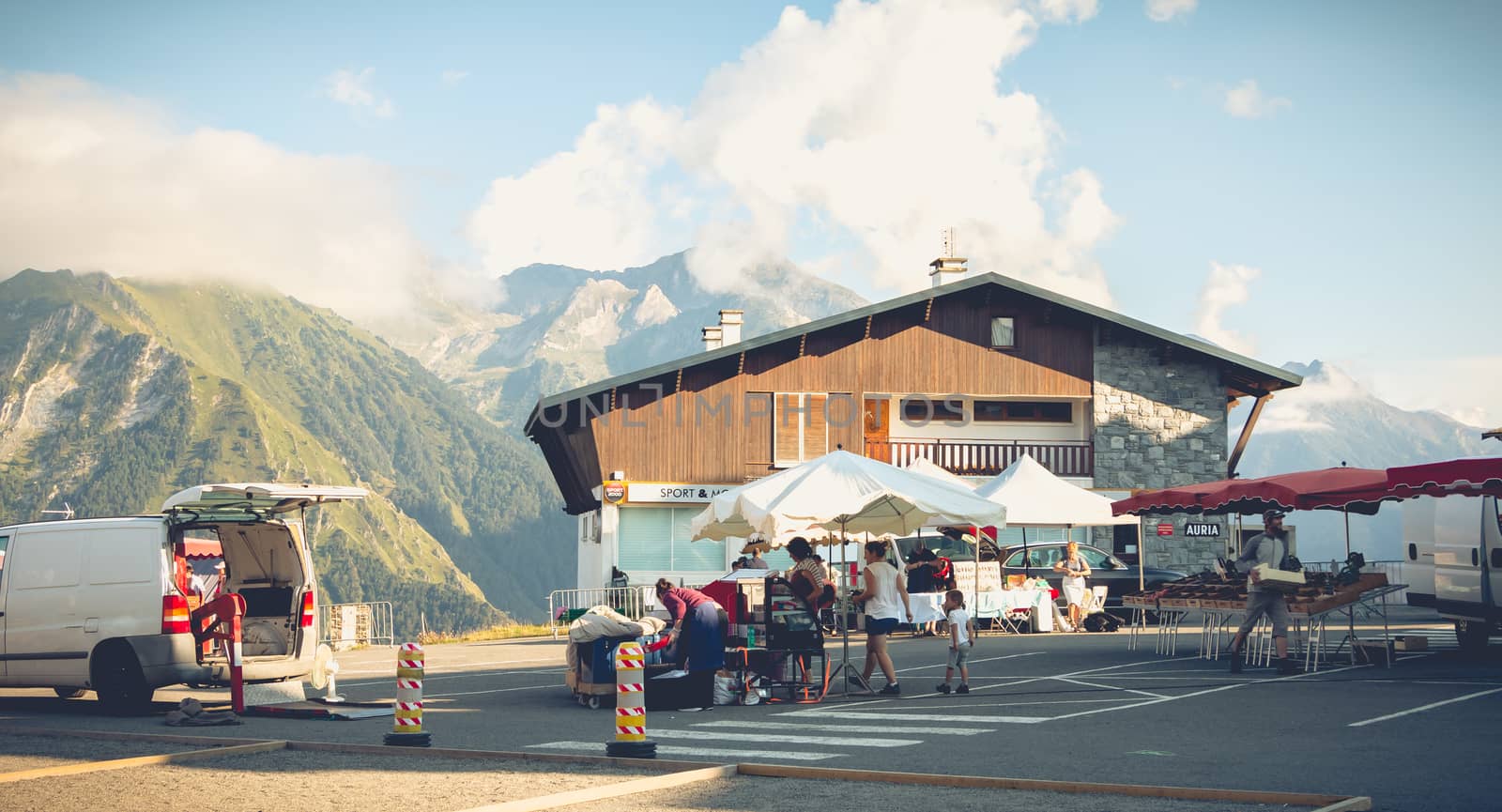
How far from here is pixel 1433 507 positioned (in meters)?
19.9

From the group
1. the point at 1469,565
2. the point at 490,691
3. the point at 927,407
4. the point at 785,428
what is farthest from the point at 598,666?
the point at 927,407

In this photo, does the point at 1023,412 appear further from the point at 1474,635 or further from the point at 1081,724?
the point at 1081,724

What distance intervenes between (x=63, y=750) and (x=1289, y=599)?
12.5m

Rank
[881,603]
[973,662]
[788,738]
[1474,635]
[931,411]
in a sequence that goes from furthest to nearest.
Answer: [931,411], [973,662], [1474,635], [881,603], [788,738]

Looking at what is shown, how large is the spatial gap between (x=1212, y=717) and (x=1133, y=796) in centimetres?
432

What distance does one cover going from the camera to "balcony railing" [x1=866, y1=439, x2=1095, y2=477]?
1500 inches

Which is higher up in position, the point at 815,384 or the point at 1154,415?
the point at 815,384

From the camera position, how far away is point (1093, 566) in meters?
27.5

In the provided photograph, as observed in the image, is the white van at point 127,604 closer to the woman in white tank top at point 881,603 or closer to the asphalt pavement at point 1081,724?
the asphalt pavement at point 1081,724

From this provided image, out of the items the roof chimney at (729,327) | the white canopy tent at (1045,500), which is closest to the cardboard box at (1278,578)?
the white canopy tent at (1045,500)

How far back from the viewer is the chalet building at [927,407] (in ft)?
116

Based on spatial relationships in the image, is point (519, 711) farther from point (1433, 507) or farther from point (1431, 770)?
point (1433, 507)

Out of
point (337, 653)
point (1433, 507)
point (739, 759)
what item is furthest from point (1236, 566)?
point (337, 653)

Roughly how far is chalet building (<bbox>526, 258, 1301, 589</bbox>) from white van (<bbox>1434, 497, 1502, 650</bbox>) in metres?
16.3
